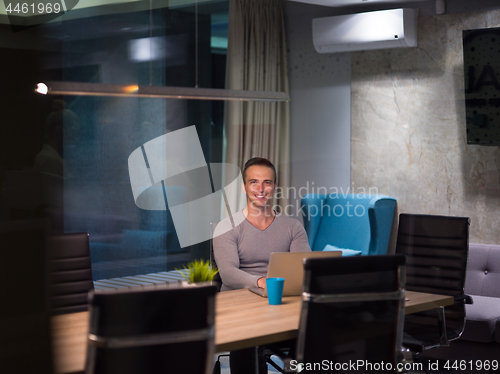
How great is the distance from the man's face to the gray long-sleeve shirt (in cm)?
11

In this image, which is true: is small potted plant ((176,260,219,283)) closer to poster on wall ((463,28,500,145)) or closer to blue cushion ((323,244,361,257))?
blue cushion ((323,244,361,257))

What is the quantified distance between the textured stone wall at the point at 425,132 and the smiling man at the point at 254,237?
224 centimetres

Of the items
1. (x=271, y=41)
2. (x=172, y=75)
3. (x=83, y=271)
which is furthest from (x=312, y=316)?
(x=271, y=41)

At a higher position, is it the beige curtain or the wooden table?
the beige curtain

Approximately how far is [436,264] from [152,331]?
7.38 feet

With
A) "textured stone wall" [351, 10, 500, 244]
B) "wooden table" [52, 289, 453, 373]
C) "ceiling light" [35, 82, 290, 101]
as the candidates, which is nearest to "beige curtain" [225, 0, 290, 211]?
"textured stone wall" [351, 10, 500, 244]

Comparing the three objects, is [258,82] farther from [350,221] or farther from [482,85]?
[482,85]

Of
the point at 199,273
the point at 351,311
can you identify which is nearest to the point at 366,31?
the point at 199,273

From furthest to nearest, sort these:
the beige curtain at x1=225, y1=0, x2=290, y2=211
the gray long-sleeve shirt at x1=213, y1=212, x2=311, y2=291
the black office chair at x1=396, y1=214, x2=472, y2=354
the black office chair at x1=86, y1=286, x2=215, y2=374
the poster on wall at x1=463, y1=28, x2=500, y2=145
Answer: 1. the beige curtain at x1=225, y1=0, x2=290, y2=211
2. the poster on wall at x1=463, y1=28, x2=500, y2=145
3. the black office chair at x1=396, y1=214, x2=472, y2=354
4. the gray long-sleeve shirt at x1=213, y1=212, x2=311, y2=291
5. the black office chair at x1=86, y1=286, x2=215, y2=374

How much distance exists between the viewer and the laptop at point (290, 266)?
6.95 feet

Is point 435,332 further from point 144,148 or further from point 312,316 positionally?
point 144,148

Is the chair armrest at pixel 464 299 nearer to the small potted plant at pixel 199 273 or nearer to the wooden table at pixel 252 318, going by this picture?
the wooden table at pixel 252 318

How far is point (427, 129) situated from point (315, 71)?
4.19ft

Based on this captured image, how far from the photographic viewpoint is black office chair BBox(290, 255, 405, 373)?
1653 mm
